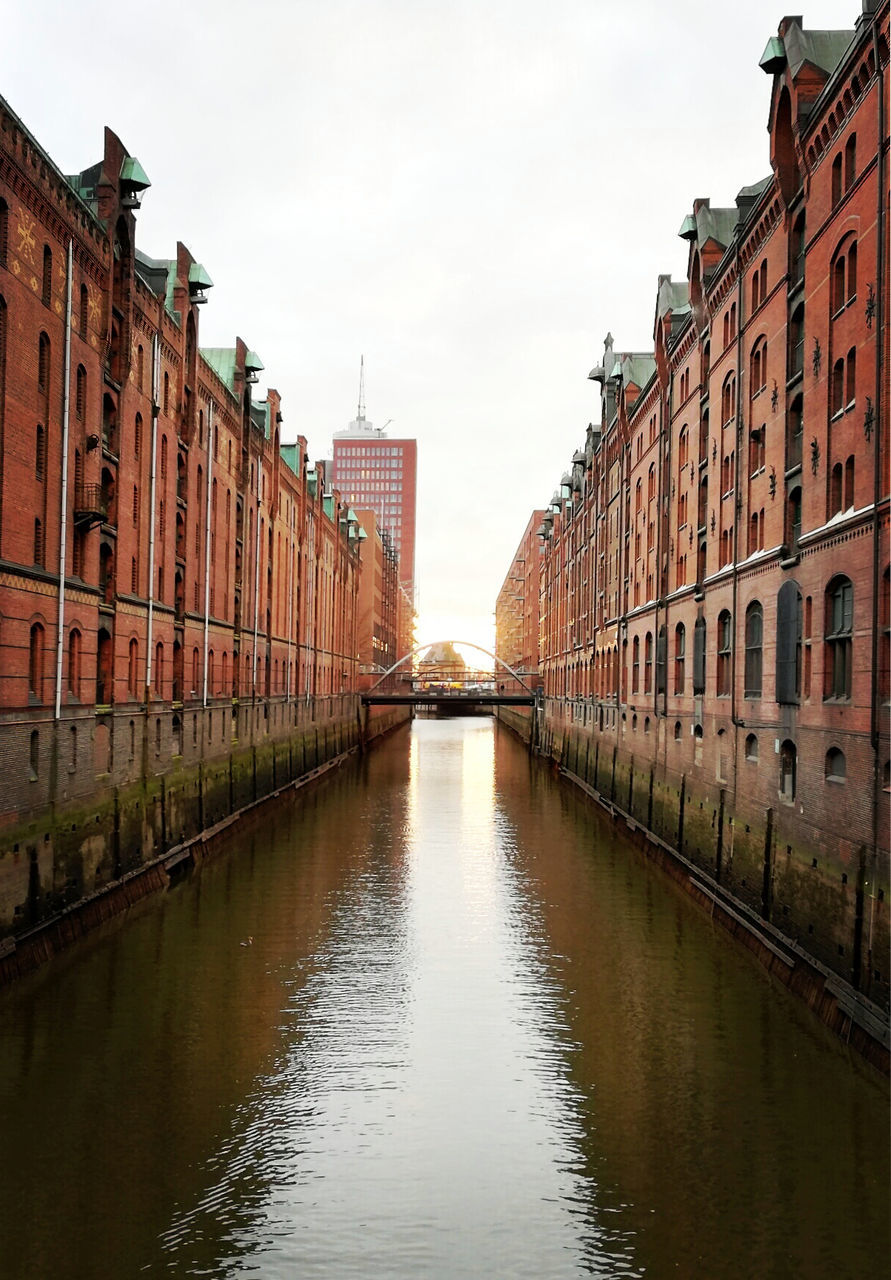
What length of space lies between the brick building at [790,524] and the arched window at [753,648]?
0.08 m

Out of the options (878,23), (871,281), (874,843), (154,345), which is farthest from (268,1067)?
(154,345)

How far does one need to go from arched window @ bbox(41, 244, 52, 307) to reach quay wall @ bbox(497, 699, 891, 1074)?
57.1ft

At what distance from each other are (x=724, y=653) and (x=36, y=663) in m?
16.6

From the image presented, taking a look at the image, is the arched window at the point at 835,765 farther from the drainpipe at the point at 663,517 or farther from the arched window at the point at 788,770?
the drainpipe at the point at 663,517

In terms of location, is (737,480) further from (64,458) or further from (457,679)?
(457,679)

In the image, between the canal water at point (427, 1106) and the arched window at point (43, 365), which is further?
the arched window at point (43, 365)

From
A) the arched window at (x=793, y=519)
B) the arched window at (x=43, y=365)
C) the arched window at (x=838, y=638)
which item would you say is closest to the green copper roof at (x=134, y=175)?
the arched window at (x=43, y=365)

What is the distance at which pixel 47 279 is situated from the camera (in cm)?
2172

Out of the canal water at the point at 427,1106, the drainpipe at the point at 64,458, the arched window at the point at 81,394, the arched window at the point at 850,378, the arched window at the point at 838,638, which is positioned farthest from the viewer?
the arched window at the point at 81,394

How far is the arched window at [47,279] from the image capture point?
21.5 meters

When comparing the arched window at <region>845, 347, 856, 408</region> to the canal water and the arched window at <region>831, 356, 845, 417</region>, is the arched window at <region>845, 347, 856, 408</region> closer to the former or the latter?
the arched window at <region>831, 356, 845, 417</region>

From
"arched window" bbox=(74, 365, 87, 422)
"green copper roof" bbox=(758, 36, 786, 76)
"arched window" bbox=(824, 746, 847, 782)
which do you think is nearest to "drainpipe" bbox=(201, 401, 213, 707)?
"arched window" bbox=(74, 365, 87, 422)

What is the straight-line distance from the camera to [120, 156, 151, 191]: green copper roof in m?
26.8

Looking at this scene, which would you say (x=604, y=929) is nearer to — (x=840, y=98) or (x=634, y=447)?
(x=840, y=98)
